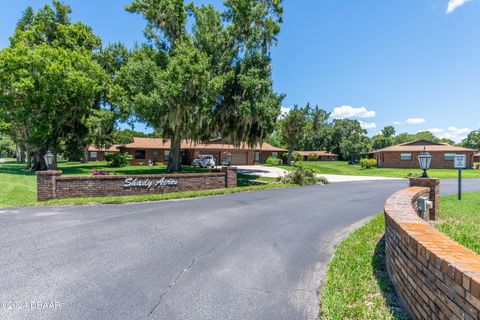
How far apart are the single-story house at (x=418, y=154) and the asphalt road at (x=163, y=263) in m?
35.1

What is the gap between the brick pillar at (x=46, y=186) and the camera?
10.0 meters

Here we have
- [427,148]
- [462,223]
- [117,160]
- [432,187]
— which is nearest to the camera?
[462,223]

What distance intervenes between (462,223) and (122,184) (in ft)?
40.1

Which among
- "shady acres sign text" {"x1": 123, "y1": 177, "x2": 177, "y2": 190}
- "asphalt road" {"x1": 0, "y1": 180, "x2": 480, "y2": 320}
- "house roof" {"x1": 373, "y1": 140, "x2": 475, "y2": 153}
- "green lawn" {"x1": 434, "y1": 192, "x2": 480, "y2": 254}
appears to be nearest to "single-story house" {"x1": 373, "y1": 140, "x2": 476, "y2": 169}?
"house roof" {"x1": 373, "y1": 140, "x2": 475, "y2": 153}

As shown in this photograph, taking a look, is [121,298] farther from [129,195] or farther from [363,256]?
[129,195]

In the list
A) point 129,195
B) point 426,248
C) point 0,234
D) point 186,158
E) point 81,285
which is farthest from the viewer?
point 186,158

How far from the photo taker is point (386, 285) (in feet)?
12.0

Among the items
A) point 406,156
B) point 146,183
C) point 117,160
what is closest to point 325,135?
point 406,156

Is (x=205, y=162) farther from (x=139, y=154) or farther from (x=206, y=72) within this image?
(x=206, y=72)

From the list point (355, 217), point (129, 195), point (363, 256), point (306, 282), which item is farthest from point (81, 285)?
point (129, 195)

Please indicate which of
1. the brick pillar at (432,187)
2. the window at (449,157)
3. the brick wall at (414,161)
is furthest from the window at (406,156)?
the brick pillar at (432,187)

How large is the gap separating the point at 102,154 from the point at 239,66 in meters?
38.3

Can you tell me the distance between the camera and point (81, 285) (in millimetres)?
3582

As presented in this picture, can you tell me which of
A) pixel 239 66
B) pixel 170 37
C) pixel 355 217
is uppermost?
pixel 170 37
